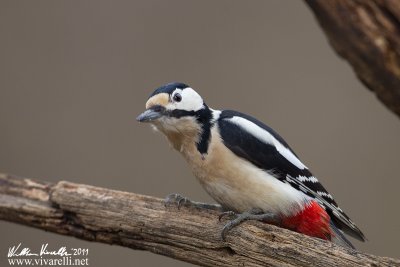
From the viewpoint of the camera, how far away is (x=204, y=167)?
3002 mm

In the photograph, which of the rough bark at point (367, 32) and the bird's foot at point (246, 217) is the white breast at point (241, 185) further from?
the rough bark at point (367, 32)

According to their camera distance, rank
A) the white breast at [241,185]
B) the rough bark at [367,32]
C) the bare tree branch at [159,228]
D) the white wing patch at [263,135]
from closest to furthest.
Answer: the rough bark at [367,32], the bare tree branch at [159,228], the white breast at [241,185], the white wing patch at [263,135]

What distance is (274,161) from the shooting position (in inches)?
119

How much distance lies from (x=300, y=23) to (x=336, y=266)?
2.89 meters

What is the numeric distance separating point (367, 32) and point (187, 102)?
1047 mm

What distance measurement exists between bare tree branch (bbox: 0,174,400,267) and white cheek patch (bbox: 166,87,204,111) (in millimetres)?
449

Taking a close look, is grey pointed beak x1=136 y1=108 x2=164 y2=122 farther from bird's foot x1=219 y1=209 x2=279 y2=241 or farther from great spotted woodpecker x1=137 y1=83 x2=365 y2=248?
bird's foot x1=219 y1=209 x2=279 y2=241

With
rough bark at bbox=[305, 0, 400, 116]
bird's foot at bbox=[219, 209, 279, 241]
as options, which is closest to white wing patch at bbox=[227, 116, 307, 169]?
bird's foot at bbox=[219, 209, 279, 241]

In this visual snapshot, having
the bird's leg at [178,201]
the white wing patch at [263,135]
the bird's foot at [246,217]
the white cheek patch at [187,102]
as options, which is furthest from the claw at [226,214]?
the white cheek patch at [187,102]

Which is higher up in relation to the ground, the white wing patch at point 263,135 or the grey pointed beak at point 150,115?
the grey pointed beak at point 150,115

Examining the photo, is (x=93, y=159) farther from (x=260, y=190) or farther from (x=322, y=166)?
(x=260, y=190)

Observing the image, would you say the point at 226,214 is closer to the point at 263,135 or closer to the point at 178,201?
the point at 178,201

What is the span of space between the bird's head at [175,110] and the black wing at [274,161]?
0.13m

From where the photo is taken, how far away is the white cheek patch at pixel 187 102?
2.99m
